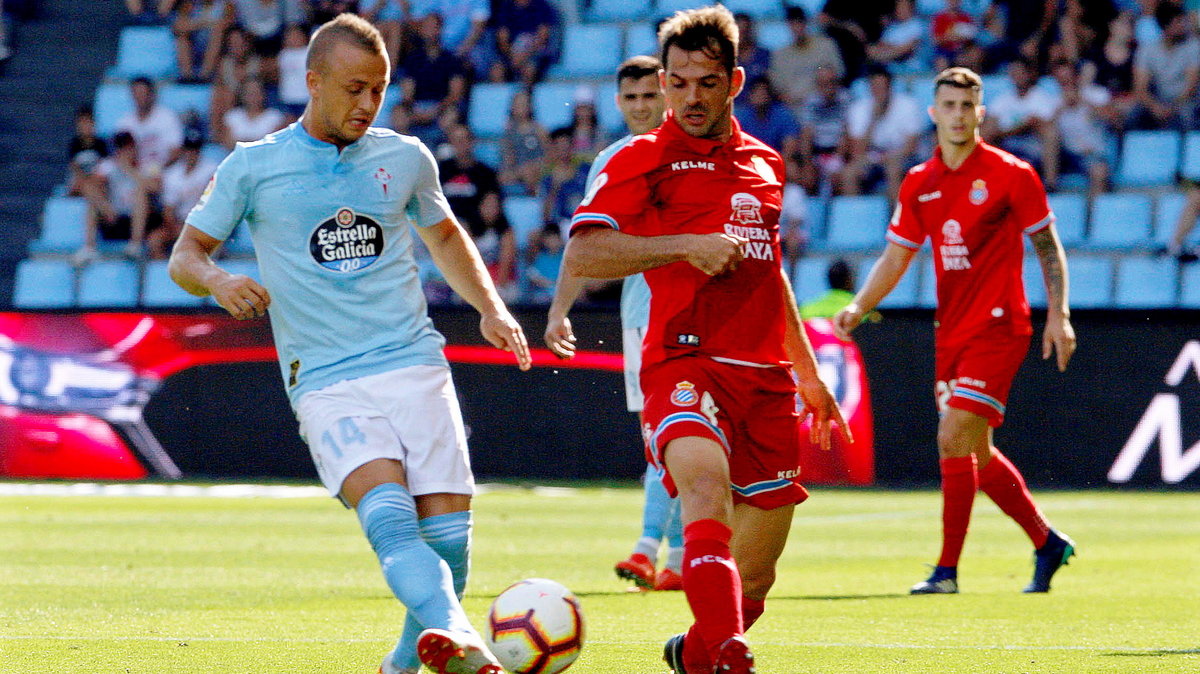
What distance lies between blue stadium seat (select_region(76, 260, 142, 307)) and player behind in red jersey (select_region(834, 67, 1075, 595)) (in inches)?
486

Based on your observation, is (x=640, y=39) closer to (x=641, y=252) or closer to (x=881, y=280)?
(x=881, y=280)

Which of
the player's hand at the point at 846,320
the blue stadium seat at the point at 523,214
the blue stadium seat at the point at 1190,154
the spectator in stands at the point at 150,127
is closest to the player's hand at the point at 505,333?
the player's hand at the point at 846,320

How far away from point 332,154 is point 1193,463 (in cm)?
1173

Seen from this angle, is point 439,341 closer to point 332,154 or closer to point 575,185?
point 332,154

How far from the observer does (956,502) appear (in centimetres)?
877

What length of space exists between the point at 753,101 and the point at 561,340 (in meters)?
13.1

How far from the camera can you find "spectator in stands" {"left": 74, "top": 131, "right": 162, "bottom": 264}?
65.9 ft

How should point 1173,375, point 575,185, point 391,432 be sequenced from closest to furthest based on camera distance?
1. point 391,432
2. point 1173,375
3. point 575,185

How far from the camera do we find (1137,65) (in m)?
18.6

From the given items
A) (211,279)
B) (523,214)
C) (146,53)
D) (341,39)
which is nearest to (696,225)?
(341,39)

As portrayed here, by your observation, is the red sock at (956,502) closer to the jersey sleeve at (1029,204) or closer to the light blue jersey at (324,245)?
the jersey sleeve at (1029,204)

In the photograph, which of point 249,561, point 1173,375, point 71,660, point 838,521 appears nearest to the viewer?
point 71,660

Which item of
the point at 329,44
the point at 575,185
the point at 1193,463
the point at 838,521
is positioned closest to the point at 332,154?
the point at 329,44

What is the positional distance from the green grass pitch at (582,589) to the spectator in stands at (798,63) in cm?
599
